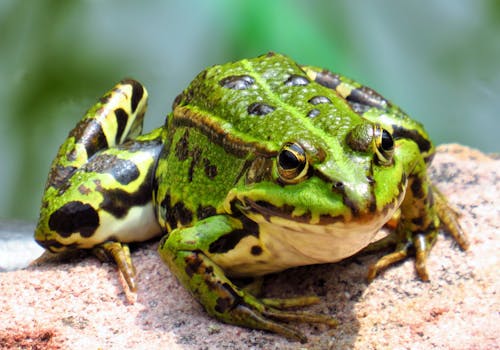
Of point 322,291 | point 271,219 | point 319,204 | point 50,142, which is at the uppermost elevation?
point 319,204

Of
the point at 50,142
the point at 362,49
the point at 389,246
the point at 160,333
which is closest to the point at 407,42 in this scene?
the point at 362,49

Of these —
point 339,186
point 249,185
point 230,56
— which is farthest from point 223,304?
point 230,56

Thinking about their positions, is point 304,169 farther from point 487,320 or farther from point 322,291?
point 487,320

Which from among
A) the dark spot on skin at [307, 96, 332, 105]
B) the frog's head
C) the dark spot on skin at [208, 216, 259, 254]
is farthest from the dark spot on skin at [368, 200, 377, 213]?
the dark spot on skin at [307, 96, 332, 105]

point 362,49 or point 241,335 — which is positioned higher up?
point 362,49

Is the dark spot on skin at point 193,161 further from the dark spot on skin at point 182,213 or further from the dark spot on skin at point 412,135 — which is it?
the dark spot on skin at point 412,135

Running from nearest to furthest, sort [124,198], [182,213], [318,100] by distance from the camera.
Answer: [318,100] < [182,213] < [124,198]

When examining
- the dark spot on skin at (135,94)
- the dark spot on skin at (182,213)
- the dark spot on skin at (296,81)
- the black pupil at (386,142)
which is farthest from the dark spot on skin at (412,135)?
the dark spot on skin at (135,94)

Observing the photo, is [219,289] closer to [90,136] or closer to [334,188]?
[334,188]
